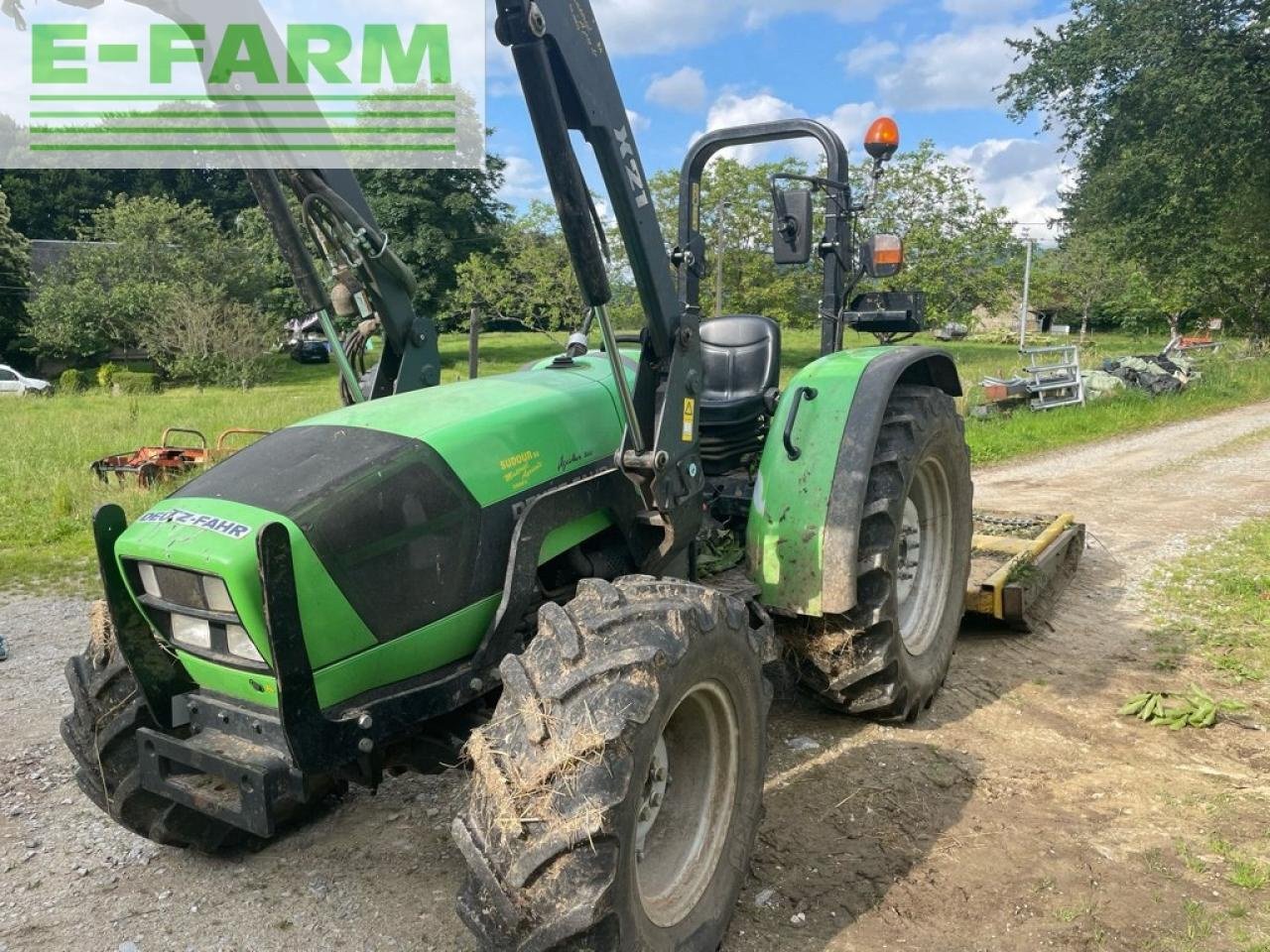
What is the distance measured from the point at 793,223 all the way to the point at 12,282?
41978mm

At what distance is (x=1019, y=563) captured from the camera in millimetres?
5176

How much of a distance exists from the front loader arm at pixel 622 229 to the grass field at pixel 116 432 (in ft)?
12.4

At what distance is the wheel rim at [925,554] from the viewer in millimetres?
4367

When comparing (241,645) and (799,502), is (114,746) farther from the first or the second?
(799,502)

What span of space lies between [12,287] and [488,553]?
42710 millimetres

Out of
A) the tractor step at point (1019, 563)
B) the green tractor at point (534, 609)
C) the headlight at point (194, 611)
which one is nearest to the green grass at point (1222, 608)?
the tractor step at point (1019, 563)

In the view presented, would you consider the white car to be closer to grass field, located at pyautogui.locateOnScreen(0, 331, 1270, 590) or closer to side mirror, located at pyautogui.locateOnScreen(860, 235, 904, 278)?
grass field, located at pyautogui.locateOnScreen(0, 331, 1270, 590)

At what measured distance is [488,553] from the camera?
9.19ft

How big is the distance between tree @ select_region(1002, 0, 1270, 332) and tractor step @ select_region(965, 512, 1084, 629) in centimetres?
1913

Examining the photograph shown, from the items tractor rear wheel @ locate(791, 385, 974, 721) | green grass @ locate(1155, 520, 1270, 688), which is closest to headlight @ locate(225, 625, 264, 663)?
tractor rear wheel @ locate(791, 385, 974, 721)

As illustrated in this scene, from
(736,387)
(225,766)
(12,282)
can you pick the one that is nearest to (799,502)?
(736,387)

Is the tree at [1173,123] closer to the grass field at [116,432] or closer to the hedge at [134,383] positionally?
the grass field at [116,432]

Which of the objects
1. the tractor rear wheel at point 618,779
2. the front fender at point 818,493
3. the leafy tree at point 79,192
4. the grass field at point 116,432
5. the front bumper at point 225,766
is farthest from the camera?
the leafy tree at point 79,192

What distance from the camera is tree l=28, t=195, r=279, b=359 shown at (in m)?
35.6
